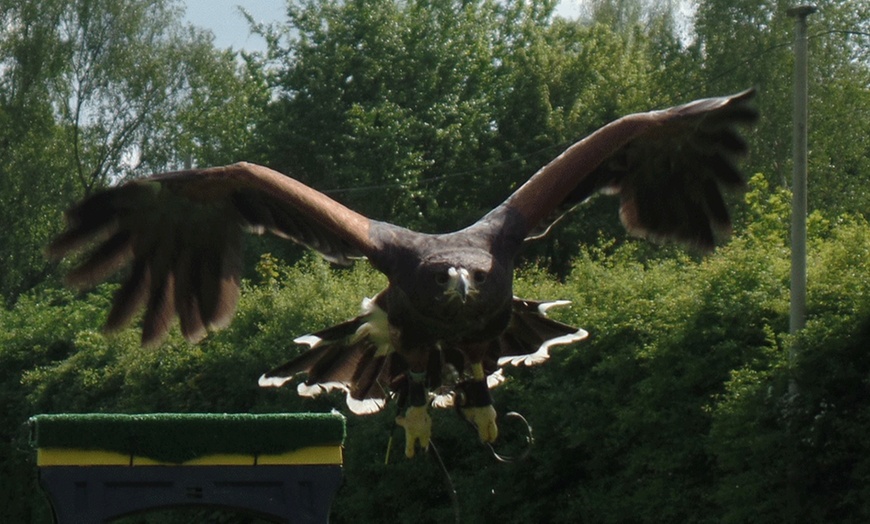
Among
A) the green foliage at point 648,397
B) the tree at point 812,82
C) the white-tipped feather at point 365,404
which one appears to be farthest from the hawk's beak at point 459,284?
the tree at point 812,82

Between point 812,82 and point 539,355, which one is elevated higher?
point 812,82

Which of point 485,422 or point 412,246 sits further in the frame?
point 485,422

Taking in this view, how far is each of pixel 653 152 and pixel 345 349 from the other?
194 cm

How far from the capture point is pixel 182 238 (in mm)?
7875

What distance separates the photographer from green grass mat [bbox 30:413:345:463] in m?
8.48

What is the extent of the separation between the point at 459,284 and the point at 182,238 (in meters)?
2.17

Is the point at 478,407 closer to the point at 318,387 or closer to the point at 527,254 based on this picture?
the point at 318,387

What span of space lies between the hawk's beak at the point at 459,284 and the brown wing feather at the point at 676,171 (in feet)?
3.85

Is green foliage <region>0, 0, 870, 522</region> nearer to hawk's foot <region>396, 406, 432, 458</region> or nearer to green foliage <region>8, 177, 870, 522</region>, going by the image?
green foliage <region>8, 177, 870, 522</region>

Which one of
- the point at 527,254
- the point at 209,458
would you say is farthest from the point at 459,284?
the point at 527,254

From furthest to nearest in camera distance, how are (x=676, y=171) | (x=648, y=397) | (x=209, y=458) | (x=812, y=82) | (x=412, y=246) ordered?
(x=812, y=82) → (x=648, y=397) → (x=209, y=458) → (x=676, y=171) → (x=412, y=246)

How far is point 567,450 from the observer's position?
12.7 metres

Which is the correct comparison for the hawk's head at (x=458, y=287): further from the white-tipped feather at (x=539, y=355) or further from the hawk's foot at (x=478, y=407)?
the white-tipped feather at (x=539, y=355)

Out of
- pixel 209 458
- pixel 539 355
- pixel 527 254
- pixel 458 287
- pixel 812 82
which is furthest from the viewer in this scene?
pixel 812 82
